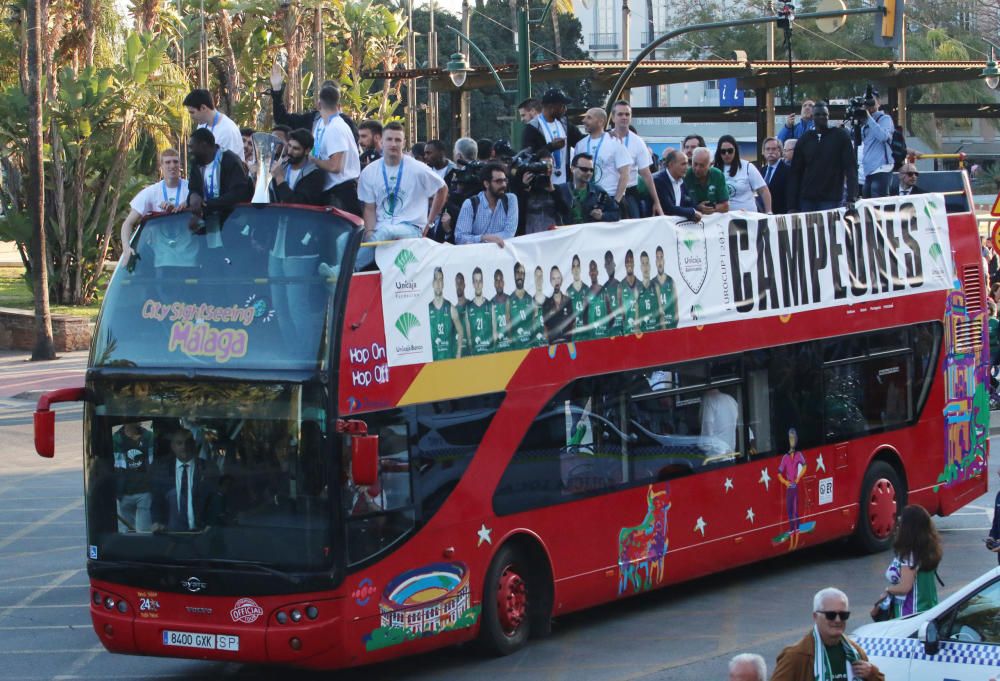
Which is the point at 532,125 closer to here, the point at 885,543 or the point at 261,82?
the point at 885,543

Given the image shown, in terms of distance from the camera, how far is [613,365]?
483 inches

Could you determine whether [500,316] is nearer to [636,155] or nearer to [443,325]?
[443,325]

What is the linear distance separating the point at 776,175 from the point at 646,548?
5.20 meters

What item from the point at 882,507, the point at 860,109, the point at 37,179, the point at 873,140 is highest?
the point at 37,179

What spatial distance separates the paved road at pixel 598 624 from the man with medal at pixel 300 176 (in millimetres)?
3562

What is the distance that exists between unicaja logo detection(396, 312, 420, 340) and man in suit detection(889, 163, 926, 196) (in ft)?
26.3

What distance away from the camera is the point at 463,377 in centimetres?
1098

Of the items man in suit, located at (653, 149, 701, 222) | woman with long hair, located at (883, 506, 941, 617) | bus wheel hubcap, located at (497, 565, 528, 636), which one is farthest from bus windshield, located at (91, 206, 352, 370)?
man in suit, located at (653, 149, 701, 222)

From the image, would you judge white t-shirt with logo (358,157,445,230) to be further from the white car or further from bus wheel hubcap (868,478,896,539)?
bus wheel hubcap (868,478,896,539)

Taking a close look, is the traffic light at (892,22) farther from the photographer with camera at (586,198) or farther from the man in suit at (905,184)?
the photographer with camera at (586,198)

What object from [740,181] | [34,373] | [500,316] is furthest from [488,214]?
[34,373]

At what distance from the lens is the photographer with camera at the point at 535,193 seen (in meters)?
12.6

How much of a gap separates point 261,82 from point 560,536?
148 ft

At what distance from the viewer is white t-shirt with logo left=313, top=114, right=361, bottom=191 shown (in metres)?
12.0
